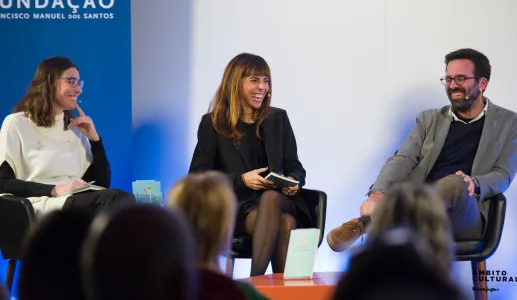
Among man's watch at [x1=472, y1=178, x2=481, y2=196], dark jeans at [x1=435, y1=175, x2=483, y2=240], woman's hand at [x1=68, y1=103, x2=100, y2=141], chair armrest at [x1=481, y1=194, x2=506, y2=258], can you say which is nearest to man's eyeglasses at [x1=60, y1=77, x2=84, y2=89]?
woman's hand at [x1=68, y1=103, x2=100, y2=141]

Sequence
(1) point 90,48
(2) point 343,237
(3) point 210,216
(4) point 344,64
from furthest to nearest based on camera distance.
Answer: (4) point 344,64 → (1) point 90,48 → (2) point 343,237 → (3) point 210,216

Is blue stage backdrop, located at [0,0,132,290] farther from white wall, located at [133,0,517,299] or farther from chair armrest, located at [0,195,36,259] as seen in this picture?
chair armrest, located at [0,195,36,259]

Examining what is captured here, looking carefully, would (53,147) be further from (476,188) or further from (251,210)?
(476,188)

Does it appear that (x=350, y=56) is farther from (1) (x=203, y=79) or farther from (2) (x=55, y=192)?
(2) (x=55, y=192)

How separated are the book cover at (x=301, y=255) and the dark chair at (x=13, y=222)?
152 cm

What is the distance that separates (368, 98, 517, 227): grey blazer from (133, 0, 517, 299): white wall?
0.67m

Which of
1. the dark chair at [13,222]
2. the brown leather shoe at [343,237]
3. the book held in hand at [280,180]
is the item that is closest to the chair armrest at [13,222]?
the dark chair at [13,222]

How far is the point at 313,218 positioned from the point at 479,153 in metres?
1.05

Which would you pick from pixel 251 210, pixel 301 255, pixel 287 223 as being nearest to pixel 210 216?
pixel 301 255

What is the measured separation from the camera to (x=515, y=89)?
553 centimetres

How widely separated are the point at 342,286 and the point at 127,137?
4564 millimetres

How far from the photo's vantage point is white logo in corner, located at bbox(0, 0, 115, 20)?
5.45 metres

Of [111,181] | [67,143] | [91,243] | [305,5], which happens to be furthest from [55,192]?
[91,243]

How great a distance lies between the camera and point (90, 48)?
544 centimetres
